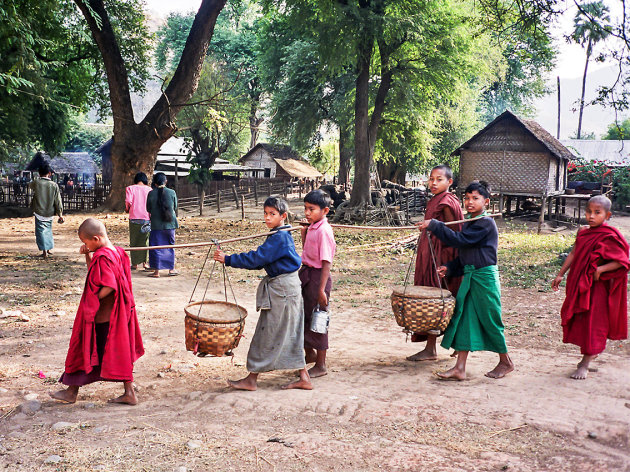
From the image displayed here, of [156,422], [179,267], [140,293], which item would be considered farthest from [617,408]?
[179,267]

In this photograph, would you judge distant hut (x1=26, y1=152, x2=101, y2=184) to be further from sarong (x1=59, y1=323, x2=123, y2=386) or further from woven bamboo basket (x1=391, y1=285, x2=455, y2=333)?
woven bamboo basket (x1=391, y1=285, x2=455, y2=333)

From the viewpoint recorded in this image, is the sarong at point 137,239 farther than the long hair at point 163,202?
Yes

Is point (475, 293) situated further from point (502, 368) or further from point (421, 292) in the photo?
point (502, 368)

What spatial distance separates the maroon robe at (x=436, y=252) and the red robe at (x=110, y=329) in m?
2.77

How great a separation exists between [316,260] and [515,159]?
22132 mm

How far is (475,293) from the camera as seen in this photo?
17.3 feet

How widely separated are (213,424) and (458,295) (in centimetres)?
251

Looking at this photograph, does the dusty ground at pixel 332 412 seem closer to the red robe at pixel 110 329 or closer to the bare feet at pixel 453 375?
the bare feet at pixel 453 375

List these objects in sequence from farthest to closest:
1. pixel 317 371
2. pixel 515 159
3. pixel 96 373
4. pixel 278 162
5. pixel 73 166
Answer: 1. pixel 278 162
2. pixel 73 166
3. pixel 515 159
4. pixel 317 371
5. pixel 96 373

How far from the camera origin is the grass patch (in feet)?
35.9

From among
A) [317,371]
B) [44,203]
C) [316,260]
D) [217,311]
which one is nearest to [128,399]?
[217,311]

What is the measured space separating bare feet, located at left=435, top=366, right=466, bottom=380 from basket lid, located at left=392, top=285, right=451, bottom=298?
2.29 feet

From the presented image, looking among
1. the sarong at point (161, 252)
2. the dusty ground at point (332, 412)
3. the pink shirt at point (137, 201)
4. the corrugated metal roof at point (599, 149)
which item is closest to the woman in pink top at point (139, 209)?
the pink shirt at point (137, 201)

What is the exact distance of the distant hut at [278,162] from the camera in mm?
49344
